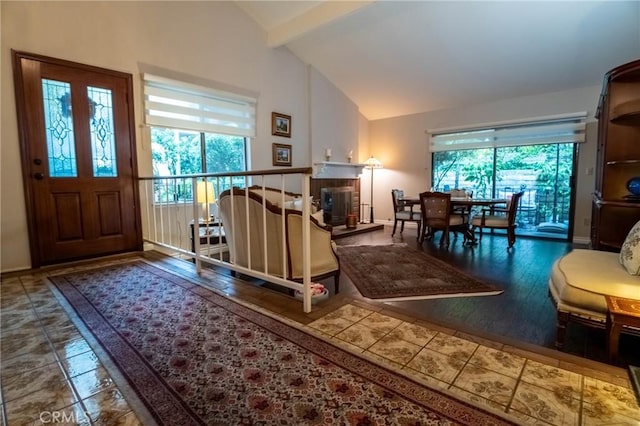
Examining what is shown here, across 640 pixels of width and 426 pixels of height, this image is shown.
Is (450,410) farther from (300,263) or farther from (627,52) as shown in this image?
(627,52)

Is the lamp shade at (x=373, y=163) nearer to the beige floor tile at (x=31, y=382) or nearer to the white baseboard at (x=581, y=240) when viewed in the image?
the white baseboard at (x=581, y=240)

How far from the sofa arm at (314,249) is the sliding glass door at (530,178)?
458 cm

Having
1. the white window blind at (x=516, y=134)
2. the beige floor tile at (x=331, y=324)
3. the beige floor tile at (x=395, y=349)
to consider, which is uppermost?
the white window blind at (x=516, y=134)

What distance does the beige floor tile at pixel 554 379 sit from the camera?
4.41 ft

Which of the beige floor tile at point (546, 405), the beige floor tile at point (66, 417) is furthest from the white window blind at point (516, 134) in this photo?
the beige floor tile at point (66, 417)

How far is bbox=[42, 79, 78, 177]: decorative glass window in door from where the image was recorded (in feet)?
10.4

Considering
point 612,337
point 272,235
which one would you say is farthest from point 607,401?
point 272,235

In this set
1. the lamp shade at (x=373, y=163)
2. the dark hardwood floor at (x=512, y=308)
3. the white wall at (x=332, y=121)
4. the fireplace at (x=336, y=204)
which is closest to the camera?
the dark hardwood floor at (x=512, y=308)

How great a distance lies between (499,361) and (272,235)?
5.42 feet

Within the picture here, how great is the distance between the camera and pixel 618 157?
3191 mm

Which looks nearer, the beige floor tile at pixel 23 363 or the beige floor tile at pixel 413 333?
the beige floor tile at pixel 23 363

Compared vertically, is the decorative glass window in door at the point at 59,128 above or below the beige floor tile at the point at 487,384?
above

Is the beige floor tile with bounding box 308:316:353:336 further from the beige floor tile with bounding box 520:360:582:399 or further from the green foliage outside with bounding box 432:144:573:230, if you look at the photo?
the green foliage outside with bounding box 432:144:573:230

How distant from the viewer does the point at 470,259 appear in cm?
391
